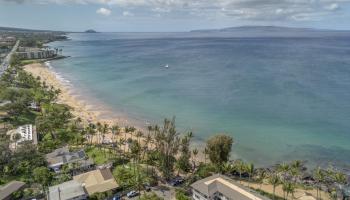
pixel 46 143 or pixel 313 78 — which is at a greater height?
pixel 313 78

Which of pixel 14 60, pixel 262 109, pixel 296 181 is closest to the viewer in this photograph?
pixel 296 181

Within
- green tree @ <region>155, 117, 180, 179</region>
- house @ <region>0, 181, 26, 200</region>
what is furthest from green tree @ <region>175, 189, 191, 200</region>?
house @ <region>0, 181, 26, 200</region>

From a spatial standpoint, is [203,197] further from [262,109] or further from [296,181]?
[262,109]

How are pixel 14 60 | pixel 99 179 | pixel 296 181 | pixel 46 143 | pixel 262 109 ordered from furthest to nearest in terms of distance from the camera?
pixel 14 60, pixel 262 109, pixel 46 143, pixel 296 181, pixel 99 179

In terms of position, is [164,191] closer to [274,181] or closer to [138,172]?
[138,172]

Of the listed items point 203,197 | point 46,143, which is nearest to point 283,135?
point 203,197

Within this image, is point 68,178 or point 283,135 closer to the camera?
point 68,178

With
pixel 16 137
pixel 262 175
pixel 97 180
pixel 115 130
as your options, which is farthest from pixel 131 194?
pixel 16 137
